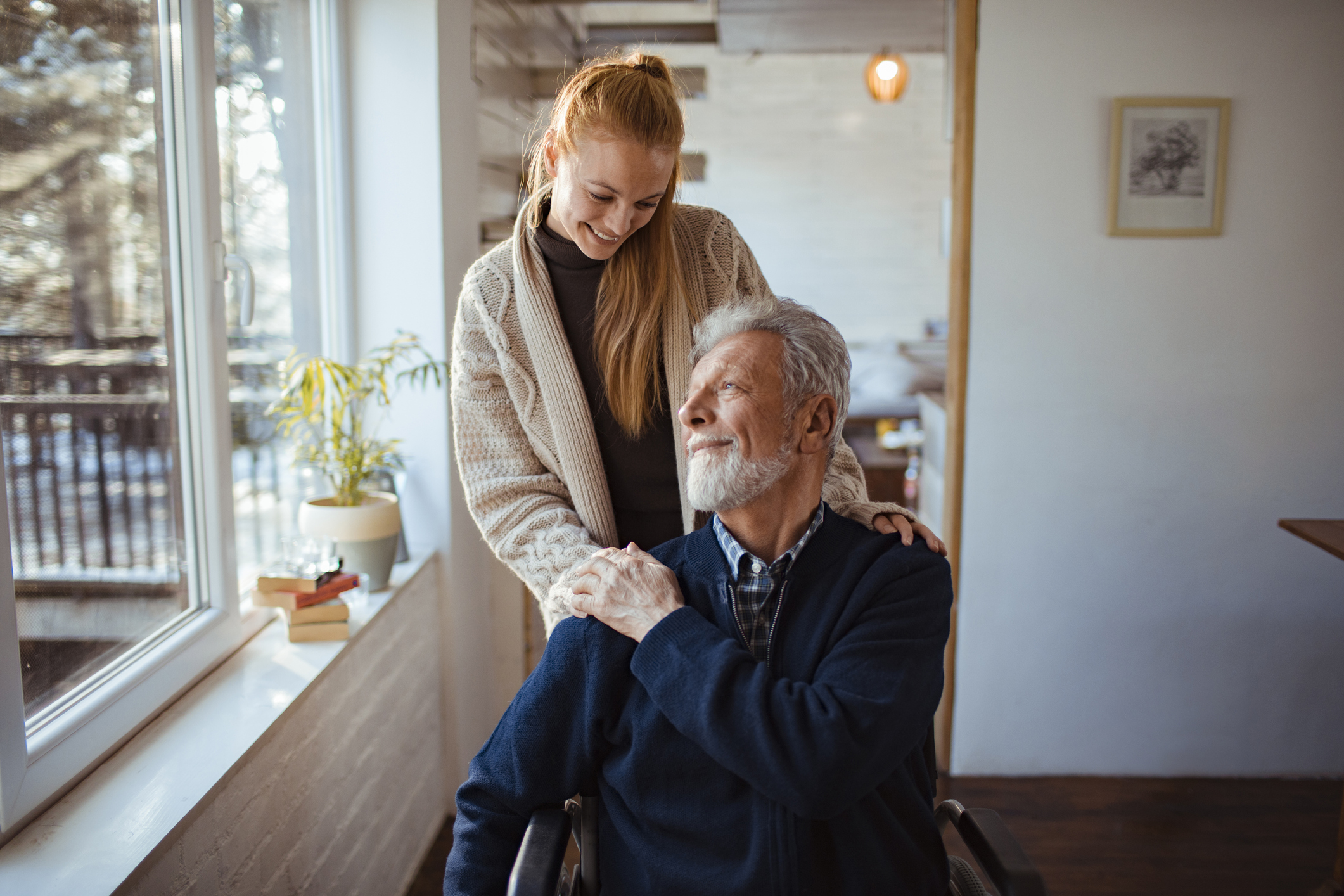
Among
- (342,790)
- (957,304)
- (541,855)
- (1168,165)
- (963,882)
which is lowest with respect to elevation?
(342,790)

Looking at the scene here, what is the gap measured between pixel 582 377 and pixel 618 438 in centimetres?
12

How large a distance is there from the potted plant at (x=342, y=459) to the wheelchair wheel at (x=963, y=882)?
1436mm

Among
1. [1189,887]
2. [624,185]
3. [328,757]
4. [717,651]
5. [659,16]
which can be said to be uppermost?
[659,16]

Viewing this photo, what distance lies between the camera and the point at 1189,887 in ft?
8.04

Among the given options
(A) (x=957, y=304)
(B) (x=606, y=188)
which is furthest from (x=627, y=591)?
(A) (x=957, y=304)

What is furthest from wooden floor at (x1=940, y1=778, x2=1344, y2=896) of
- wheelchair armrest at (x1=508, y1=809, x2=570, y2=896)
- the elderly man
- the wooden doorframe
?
wheelchair armrest at (x1=508, y1=809, x2=570, y2=896)

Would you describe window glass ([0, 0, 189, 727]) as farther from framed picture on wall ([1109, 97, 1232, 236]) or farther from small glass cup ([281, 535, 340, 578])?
framed picture on wall ([1109, 97, 1232, 236])

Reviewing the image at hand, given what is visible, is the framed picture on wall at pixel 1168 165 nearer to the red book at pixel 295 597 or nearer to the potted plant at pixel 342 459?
the potted plant at pixel 342 459

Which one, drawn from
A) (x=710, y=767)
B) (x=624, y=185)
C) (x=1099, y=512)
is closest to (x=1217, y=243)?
(x=1099, y=512)

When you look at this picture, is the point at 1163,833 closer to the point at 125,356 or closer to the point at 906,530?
the point at 906,530

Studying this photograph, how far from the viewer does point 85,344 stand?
1514 millimetres

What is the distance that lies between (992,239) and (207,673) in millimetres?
2367

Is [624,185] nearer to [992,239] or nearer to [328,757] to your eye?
[328,757]

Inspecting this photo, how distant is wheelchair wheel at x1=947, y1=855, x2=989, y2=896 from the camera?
135cm
